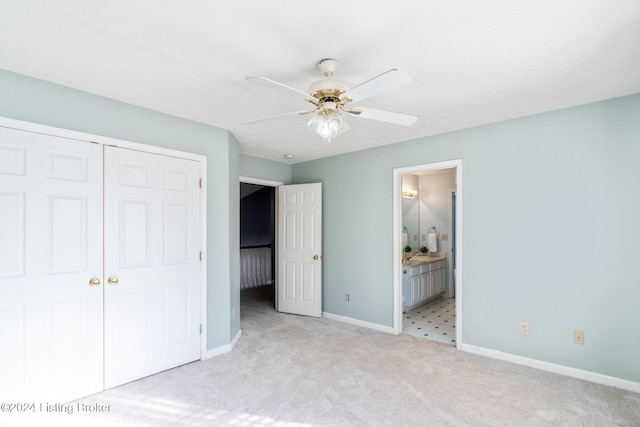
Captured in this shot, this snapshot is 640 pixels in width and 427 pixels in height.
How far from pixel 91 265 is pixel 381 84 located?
255 cm

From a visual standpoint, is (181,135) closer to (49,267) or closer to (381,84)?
(49,267)

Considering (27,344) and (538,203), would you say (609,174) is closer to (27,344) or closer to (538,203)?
(538,203)

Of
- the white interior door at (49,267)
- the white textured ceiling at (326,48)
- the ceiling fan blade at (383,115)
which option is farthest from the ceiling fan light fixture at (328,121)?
the white interior door at (49,267)

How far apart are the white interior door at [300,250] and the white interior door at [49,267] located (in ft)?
8.73

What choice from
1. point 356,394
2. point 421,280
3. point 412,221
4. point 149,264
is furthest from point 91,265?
point 412,221

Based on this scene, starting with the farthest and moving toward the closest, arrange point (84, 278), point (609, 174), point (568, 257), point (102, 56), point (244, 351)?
point (244, 351) → point (568, 257) → point (609, 174) → point (84, 278) → point (102, 56)

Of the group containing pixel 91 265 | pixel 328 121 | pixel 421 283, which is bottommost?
pixel 421 283

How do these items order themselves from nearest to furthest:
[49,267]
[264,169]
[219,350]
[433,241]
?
[49,267] < [219,350] < [264,169] < [433,241]

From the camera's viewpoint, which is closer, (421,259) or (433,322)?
(433,322)

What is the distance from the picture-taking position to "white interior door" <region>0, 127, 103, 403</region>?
2.15 metres

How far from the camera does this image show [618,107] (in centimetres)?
260

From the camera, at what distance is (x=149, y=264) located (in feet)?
9.27


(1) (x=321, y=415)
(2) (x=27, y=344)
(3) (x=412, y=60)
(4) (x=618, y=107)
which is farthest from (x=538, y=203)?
(2) (x=27, y=344)

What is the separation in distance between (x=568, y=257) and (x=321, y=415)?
8.29 ft
